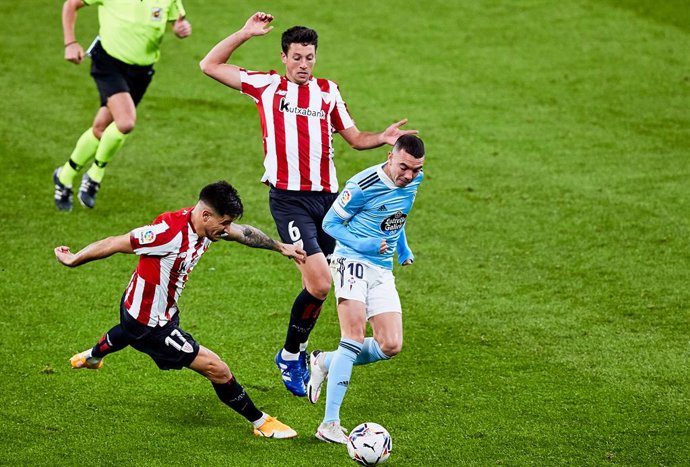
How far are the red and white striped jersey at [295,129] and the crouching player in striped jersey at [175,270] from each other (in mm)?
1013

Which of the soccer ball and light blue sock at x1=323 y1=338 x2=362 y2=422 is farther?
light blue sock at x1=323 y1=338 x2=362 y2=422

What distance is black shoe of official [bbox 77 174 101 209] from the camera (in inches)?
448

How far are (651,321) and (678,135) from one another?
18.4 feet

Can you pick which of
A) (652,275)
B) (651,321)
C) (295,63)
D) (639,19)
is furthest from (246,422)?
(639,19)

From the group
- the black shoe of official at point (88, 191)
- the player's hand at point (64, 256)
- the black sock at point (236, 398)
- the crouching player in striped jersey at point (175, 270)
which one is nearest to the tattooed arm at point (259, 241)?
the crouching player in striped jersey at point (175, 270)

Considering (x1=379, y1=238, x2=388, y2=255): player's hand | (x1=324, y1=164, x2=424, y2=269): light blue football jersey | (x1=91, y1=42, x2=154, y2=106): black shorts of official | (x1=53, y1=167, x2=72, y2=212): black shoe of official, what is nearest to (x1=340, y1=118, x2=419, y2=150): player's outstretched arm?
(x1=324, y1=164, x2=424, y2=269): light blue football jersey

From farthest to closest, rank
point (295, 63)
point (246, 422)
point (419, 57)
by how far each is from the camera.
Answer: point (419, 57) → point (295, 63) → point (246, 422)

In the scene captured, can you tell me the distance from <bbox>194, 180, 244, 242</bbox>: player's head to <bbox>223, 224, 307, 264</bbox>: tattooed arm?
0.31m

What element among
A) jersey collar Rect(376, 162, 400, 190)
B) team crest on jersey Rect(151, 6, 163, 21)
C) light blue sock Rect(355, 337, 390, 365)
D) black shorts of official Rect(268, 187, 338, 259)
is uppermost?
team crest on jersey Rect(151, 6, 163, 21)

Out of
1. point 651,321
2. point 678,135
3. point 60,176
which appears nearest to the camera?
point 651,321

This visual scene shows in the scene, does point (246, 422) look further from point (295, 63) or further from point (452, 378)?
point (295, 63)

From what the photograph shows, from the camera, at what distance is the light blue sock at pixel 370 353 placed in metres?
7.28

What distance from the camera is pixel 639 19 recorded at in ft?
60.5

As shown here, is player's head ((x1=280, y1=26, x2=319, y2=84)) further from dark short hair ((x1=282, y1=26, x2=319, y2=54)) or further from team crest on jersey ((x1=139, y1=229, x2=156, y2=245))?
team crest on jersey ((x1=139, y1=229, x2=156, y2=245))
